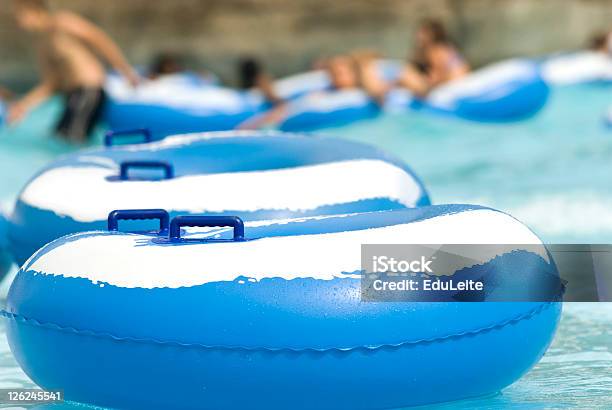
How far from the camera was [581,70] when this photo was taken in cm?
1037

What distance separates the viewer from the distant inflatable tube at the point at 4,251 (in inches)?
172

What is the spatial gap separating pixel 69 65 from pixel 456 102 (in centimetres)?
266

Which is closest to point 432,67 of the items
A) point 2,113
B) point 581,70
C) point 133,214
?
point 581,70

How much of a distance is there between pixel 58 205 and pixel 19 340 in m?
1.19

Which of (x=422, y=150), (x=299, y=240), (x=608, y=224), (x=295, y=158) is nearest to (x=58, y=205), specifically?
(x=295, y=158)

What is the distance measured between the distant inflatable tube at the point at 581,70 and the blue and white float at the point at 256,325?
7.31 meters

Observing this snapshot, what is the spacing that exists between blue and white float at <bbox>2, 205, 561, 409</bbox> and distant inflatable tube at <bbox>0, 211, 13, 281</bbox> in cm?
148

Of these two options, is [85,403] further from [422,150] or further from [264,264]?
[422,150]

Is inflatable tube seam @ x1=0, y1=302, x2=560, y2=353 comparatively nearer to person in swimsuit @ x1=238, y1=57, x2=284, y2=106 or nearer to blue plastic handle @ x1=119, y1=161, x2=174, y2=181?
blue plastic handle @ x1=119, y1=161, x2=174, y2=181

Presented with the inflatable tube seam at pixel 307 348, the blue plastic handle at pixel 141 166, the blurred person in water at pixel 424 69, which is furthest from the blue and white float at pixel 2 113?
the inflatable tube seam at pixel 307 348

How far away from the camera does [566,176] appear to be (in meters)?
7.45

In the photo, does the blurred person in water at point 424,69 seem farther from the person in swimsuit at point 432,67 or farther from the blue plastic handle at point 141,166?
the blue plastic handle at point 141,166

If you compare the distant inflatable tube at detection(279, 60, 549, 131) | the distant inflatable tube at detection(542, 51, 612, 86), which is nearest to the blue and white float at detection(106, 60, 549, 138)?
the distant inflatable tube at detection(279, 60, 549, 131)

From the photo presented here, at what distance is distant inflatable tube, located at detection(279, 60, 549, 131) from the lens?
28.5 ft
